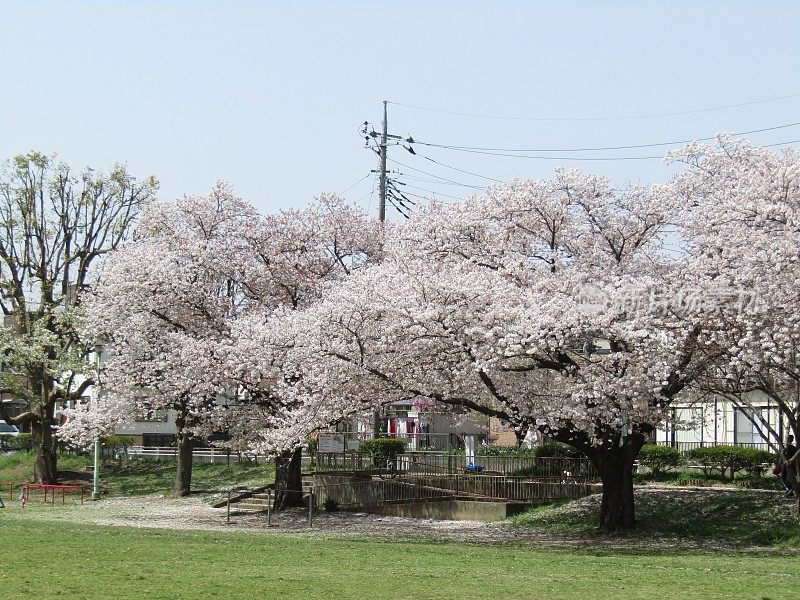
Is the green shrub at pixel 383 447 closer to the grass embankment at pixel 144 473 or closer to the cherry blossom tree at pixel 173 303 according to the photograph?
the grass embankment at pixel 144 473

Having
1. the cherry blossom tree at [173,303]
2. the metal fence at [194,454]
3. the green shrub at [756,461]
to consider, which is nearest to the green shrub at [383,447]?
the metal fence at [194,454]

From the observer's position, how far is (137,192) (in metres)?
46.0

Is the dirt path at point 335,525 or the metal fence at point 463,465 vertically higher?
the metal fence at point 463,465

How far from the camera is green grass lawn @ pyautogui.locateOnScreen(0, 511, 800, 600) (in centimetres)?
1331

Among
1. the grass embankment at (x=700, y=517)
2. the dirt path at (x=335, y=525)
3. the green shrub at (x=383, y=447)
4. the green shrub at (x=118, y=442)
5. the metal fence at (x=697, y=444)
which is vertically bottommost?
the dirt path at (x=335, y=525)

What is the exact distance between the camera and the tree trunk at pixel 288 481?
110ft

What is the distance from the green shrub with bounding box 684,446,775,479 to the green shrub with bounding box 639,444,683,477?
0.71 metres

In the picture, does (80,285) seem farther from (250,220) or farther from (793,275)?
(793,275)

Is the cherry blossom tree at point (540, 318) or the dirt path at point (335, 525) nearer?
the cherry blossom tree at point (540, 318)

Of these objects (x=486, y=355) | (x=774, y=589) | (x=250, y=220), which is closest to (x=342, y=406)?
(x=486, y=355)

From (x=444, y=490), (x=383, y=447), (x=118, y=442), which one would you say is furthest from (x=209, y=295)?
(x=118, y=442)

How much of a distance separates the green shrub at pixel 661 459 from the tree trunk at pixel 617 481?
8242mm

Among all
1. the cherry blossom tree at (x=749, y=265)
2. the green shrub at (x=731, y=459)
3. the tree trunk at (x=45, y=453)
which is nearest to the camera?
the cherry blossom tree at (x=749, y=265)

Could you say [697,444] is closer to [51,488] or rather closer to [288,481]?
[288,481]
